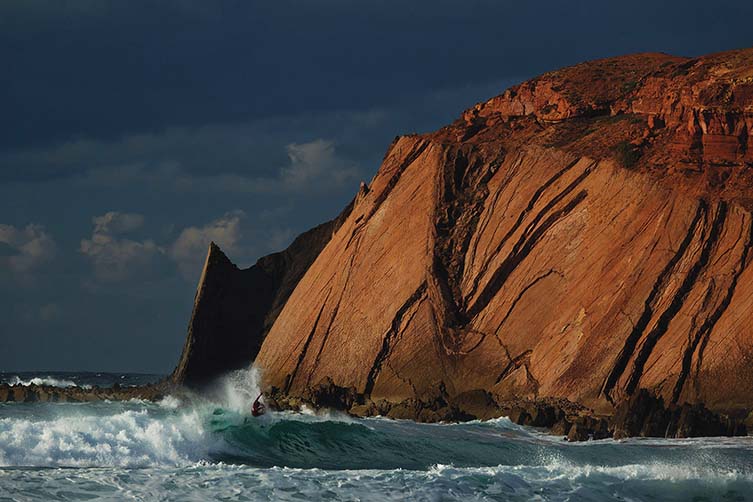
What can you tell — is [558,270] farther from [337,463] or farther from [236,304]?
[236,304]

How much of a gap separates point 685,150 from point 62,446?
2883 centimetres

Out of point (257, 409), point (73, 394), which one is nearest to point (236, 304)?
point (73, 394)

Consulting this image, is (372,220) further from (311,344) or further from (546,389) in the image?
(546,389)

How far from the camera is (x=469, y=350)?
48656mm

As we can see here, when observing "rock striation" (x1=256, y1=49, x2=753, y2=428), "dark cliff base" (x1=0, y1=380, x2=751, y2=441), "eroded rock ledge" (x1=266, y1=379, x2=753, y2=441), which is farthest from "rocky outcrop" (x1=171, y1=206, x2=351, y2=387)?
"eroded rock ledge" (x1=266, y1=379, x2=753, y2=441)

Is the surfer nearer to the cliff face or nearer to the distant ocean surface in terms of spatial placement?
the distant ocean surface

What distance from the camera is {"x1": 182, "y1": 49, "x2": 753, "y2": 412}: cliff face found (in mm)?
43438

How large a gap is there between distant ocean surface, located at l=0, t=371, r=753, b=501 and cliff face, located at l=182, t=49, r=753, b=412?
575 cm

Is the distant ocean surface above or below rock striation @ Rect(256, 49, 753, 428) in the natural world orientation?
below

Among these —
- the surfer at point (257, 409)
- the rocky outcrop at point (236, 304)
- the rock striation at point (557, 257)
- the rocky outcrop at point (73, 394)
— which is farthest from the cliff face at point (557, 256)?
the rocky outcrop at point (73, 394)

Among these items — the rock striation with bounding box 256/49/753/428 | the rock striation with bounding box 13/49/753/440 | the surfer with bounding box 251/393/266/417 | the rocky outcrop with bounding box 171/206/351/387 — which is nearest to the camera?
the surfer with bounding box 251/393/266/417

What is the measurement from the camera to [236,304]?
220ft

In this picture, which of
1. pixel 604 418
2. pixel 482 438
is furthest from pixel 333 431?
pixel 604 418

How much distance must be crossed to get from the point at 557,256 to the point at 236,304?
24.1m
